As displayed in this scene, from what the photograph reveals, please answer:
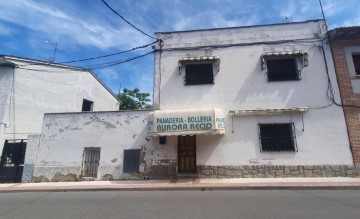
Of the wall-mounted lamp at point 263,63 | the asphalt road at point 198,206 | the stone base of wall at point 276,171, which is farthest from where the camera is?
the wall-mounted lamp at point 263,63

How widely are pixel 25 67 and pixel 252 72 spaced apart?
1439cm

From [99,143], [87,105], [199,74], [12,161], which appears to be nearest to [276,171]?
[199,74]

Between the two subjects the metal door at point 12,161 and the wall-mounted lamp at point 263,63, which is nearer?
the wall-mounted lamp at point 263,63

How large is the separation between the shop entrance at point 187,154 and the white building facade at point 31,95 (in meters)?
8.47

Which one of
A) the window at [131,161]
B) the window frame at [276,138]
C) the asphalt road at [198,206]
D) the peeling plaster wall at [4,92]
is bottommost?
the asphalt road at [198,206]

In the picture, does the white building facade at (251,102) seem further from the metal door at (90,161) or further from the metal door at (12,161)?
the metal door at (12,161)

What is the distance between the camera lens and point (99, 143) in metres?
11.9

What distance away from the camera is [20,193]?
30.8 feet

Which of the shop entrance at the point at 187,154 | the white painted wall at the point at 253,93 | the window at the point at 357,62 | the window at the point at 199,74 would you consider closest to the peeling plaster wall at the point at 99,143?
the shop entrance at the point at 187,154

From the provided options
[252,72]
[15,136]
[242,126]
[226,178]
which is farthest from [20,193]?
[252,72]

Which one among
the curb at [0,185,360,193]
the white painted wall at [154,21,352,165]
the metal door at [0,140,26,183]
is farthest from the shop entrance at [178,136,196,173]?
the metal door at [0,140,26,183]

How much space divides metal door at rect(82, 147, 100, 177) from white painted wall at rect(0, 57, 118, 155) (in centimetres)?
555

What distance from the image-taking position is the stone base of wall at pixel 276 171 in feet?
33.8

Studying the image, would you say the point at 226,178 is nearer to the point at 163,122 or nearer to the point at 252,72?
the point at 163,122
